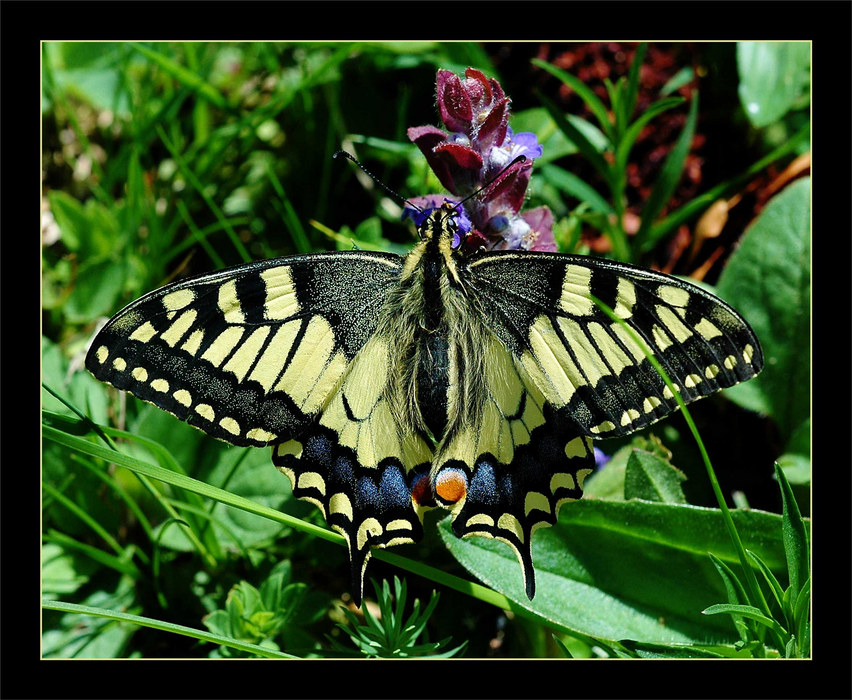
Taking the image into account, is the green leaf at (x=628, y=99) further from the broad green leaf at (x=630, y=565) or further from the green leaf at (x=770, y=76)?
the broad green leaf at (x=630, y=565)

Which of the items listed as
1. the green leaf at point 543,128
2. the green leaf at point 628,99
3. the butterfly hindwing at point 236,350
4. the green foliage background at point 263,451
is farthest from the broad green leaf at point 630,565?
the green leaf at point 543,128

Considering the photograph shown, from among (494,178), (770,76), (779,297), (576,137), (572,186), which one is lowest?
(779,297)

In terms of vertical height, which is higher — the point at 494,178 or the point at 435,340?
the point at 494,178

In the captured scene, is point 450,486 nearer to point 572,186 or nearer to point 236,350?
point 236,350

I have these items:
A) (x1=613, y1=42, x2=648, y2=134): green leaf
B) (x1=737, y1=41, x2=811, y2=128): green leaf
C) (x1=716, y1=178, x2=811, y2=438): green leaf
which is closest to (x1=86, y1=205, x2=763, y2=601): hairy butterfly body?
(x1=716, y1=178, x2=811, y2=438): green leaf

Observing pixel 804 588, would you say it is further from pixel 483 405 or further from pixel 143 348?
pixel 143 348

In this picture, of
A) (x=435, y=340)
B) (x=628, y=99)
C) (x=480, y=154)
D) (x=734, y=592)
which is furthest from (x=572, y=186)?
(x=734, y=592)

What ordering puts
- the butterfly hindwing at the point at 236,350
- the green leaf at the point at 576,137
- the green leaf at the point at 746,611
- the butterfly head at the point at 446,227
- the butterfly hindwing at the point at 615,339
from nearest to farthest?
the green leaf at the point at 746,611, the butterfly hindwing at the point at 615,339, the butterfly hindwing at the point at 236,350, the butterfly head at the point at 446,227, the green leaf at the point at 576,137

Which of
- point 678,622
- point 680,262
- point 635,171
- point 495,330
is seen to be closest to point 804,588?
point 678,622
